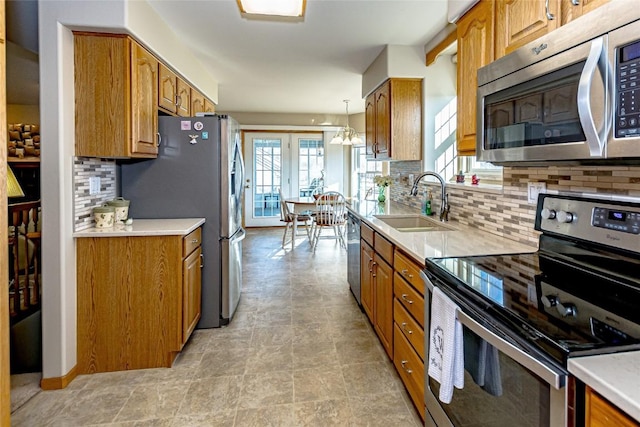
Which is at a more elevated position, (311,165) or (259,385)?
(311,165)

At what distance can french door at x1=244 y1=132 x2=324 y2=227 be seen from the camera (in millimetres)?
7500

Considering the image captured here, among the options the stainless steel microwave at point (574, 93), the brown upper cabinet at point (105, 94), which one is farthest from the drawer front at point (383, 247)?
the brown upper cabinet at point (105, 94)

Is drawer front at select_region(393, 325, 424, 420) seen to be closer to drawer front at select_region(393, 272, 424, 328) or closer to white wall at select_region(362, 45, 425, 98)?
drawer front at select_region(393, 272, 424, 328)

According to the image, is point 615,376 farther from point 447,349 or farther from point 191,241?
point 191,241

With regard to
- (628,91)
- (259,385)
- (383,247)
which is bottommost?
(259,385)

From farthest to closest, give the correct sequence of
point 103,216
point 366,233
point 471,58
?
point 366,233 → point 103,216 → point 471,58

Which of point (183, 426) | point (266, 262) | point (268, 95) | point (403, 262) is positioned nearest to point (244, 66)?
point (268, 95)

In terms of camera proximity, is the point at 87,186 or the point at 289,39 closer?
the point at 87,186

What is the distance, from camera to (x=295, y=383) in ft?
6.93

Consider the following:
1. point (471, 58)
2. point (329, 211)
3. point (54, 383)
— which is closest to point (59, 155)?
point (54, 383)

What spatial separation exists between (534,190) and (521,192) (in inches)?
3.9

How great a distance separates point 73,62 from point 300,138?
5.55 metres

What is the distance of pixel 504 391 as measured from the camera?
1.03 m

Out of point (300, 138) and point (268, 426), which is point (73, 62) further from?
point (300, 138)
